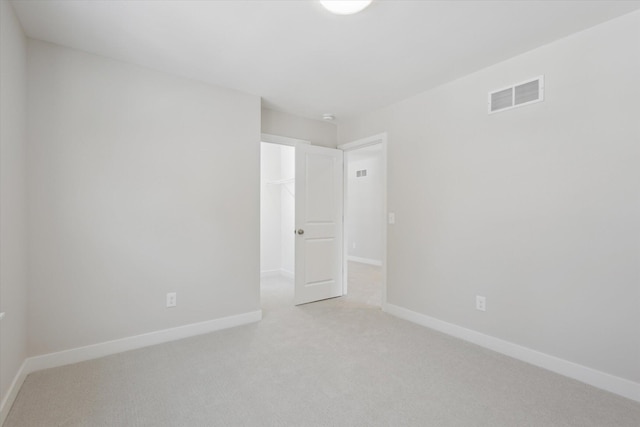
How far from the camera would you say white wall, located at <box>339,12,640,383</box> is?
6.52 feet

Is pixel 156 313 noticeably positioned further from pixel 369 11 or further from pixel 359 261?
pixel 359 261

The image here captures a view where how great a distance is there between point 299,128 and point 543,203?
2.84 meters

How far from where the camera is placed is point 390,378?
215 centimetres

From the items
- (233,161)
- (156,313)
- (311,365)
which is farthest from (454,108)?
(156,313)

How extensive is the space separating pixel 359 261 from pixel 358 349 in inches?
184

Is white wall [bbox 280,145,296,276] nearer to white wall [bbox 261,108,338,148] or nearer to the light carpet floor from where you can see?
white wall [bbox 261,108,338,148]

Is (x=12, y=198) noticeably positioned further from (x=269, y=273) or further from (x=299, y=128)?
(x=269, y=273)

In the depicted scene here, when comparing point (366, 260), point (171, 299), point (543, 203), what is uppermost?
point (543, 203)

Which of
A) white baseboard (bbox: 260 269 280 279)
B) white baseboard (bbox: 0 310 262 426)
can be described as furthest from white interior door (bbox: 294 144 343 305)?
white baseboard (bbox: 260 269 280 279)

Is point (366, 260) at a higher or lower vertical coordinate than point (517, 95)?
lower

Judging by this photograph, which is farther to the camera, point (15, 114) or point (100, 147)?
point (100, 147)

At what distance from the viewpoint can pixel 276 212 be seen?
5.68m

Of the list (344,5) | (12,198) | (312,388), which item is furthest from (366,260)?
(12,198)

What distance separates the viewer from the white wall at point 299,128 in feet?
12.4
